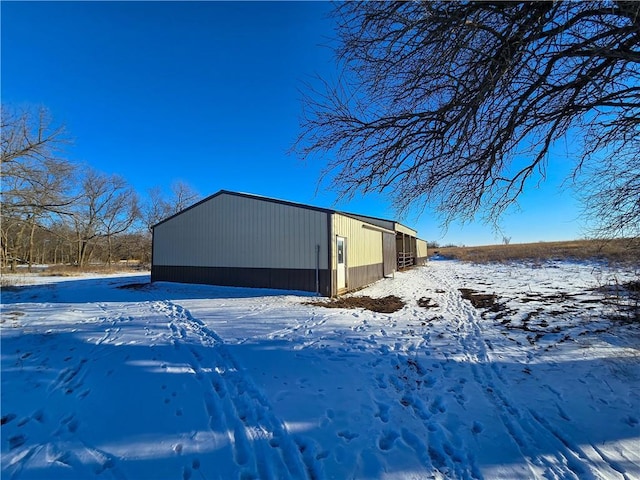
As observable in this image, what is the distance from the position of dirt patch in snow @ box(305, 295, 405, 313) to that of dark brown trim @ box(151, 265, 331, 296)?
123 centimetres

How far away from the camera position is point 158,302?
10.8 metres

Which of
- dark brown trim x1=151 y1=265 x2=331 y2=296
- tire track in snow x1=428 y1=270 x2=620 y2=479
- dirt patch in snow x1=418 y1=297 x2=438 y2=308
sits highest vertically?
dark brown trim x1=151 y1=265 x2=331 y2=296

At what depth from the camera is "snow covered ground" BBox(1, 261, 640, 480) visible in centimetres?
272

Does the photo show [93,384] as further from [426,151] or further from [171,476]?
[426,151]

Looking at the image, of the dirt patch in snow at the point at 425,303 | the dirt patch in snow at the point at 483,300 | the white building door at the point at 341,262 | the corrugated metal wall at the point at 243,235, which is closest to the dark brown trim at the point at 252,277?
the corrugated metal wall at the point at 243,235

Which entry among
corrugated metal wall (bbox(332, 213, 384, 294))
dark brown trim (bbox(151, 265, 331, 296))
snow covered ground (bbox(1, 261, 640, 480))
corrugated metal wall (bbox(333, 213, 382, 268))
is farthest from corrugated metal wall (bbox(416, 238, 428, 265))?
snow covered ground (bbox(1, 261, 640, 480))

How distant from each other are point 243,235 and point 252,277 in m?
2.03

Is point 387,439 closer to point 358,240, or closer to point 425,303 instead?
point 425,303

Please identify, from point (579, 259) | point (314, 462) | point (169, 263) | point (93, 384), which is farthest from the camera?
point (579, 259)

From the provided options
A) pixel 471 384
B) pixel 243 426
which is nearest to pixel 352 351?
pixel 471 384

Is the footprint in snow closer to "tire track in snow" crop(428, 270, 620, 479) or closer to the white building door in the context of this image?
"tire track in snow" crop(428, 270, 620, 479)

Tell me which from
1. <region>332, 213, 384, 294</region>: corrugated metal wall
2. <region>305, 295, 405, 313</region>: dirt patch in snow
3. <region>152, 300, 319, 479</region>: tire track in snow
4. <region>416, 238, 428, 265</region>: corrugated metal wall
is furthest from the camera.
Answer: <region>416, 238, 428, 265</region>: corrugated metal wall

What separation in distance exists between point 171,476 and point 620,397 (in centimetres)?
535

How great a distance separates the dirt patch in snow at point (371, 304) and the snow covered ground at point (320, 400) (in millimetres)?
2405
